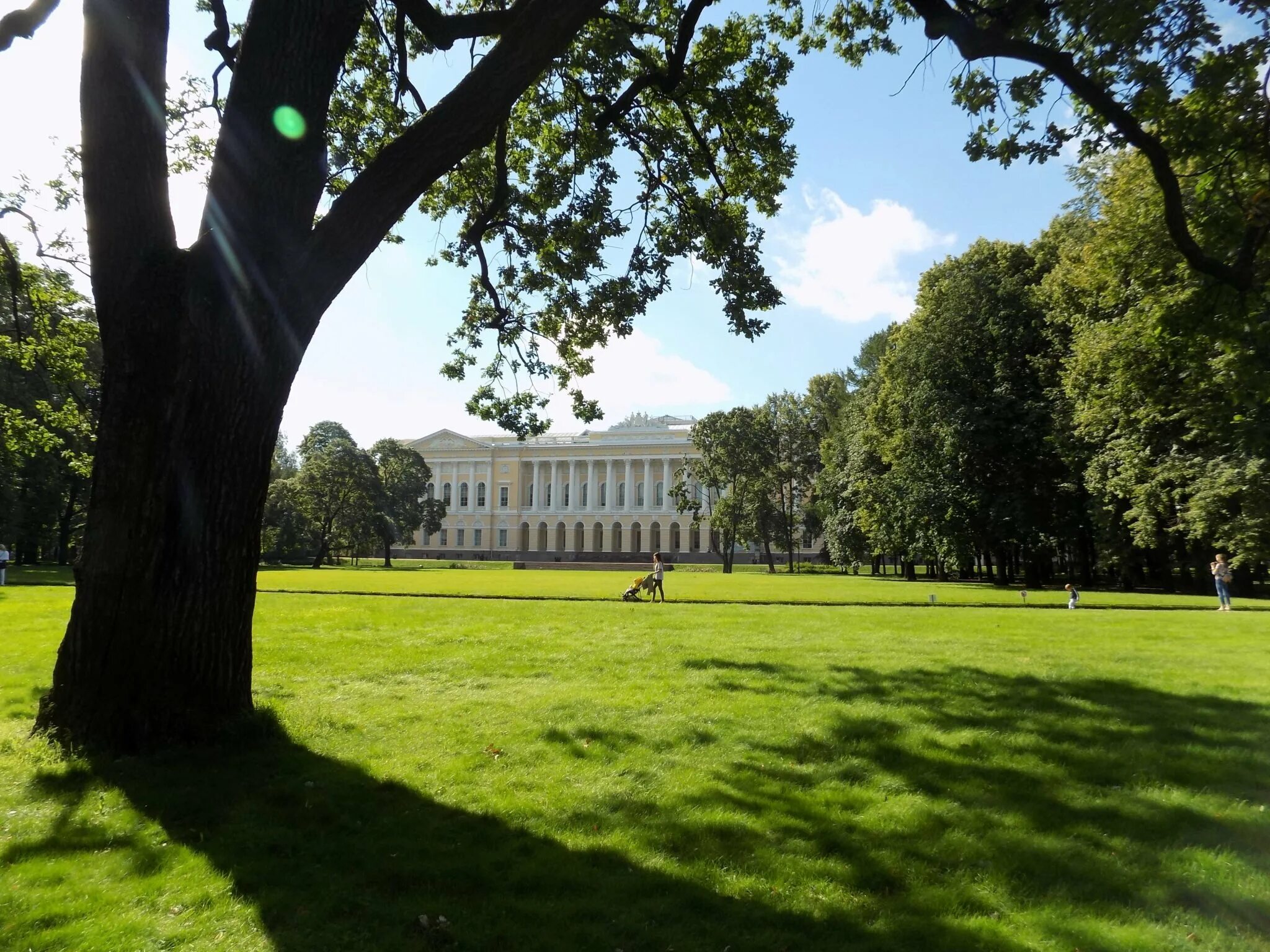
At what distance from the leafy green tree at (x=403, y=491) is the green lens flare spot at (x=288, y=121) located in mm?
55050

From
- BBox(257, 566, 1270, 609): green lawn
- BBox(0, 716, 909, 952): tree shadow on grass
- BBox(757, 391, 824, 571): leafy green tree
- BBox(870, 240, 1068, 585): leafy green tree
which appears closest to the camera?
BBox(0, 716, 909, 952): tree shadow on grass

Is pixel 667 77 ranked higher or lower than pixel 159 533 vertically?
higher

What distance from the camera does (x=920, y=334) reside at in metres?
33.8

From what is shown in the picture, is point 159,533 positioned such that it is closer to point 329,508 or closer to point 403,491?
point 329,508

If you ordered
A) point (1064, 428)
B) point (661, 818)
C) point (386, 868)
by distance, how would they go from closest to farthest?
1. point (386, 868)
2. point (661, 818)
3. point (1064, 428)

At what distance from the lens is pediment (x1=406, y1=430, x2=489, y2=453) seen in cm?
9906

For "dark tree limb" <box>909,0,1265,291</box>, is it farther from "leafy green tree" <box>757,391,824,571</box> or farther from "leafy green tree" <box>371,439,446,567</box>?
"leafy green tree" <box>371,439,446,567</box>

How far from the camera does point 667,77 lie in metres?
8.20

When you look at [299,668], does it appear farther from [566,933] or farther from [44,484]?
[44,484]

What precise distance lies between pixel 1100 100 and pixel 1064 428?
2567 cm

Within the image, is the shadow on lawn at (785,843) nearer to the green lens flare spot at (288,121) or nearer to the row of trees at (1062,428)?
the green lens flare spot at (288,121)

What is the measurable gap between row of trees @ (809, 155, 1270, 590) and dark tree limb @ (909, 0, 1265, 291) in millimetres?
→ 7652

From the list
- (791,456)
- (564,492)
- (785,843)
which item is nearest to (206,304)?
(785,843)

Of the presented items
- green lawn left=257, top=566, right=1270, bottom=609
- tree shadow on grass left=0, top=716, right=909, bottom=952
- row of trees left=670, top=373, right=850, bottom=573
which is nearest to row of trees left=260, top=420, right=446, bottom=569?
green lawn left=257, top=566, right=1270, bottom=609
